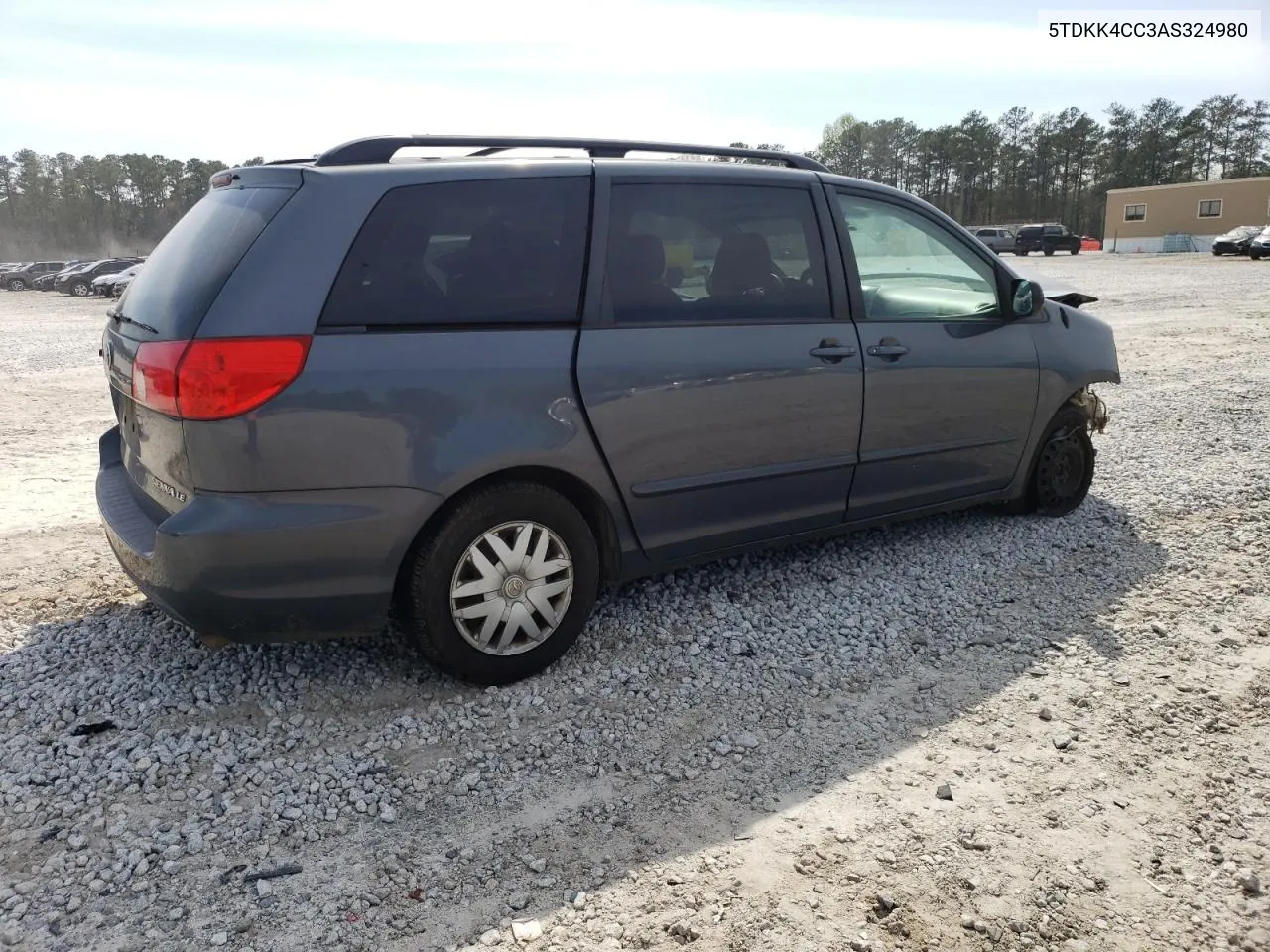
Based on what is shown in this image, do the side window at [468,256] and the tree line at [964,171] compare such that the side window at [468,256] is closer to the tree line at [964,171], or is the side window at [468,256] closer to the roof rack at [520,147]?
the roof rack at [520,147]

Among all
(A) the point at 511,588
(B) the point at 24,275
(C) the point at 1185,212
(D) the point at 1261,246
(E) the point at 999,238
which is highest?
(C) the point at 1185,212

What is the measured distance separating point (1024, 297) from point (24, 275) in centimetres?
5305

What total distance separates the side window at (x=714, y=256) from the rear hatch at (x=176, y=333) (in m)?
1.23

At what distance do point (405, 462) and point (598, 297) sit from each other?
97 centimetres

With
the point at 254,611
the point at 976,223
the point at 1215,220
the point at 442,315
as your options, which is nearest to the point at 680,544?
the point at 442,315

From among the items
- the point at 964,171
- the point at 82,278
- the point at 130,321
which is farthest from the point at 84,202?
the point at 130,321

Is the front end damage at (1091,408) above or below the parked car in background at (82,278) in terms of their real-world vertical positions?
below

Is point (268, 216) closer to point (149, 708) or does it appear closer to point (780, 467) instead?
point (149, 708)

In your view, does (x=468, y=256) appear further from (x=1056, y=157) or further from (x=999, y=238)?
(x=1056, y=157)

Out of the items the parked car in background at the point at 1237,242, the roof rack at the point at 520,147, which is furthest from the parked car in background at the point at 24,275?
the parked car in background at the point at 1237,242

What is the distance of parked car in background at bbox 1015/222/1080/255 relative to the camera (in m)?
52.7

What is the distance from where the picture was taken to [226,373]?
295 centimetres

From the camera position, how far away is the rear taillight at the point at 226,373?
295 centimetres

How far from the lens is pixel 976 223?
94125mm
